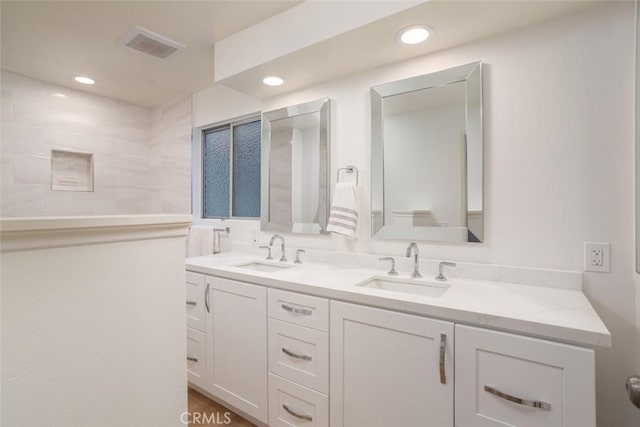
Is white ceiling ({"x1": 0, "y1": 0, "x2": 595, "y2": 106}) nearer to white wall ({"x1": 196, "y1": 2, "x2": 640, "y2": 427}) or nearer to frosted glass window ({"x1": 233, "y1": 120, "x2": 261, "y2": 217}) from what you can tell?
white wall ({"x1": 196, "y1": 2, "x2": 640, "y2": 427})

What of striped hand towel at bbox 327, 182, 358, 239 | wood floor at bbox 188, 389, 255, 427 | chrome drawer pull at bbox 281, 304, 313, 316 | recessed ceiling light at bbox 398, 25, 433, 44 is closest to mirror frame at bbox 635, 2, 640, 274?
recessed ceiling light at bbox 398, 25, 433, 44

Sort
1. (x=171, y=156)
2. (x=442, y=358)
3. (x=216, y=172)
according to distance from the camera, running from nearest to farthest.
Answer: (x=442, y=358) → (x=216, y=172) → (x=171, y=156)

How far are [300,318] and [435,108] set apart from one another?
1352 millimetres

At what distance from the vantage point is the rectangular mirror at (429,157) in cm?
161

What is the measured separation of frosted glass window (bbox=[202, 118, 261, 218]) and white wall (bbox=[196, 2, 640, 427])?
5.08ft

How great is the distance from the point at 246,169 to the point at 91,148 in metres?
1.63

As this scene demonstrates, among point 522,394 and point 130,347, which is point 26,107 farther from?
point 522,394

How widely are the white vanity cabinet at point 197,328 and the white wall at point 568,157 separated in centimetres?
144

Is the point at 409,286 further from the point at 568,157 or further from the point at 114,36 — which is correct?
the point at 114,36

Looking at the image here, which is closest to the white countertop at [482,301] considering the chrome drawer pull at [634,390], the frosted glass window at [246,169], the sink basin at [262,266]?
the chrome drawer pull at [634,390]

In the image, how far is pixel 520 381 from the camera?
1.02 meters

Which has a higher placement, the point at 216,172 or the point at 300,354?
the point at 216,172

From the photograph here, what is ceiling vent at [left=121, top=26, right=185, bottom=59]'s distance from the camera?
198 centimetres

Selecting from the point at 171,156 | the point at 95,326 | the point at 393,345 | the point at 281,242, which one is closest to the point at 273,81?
the point at 281,242
